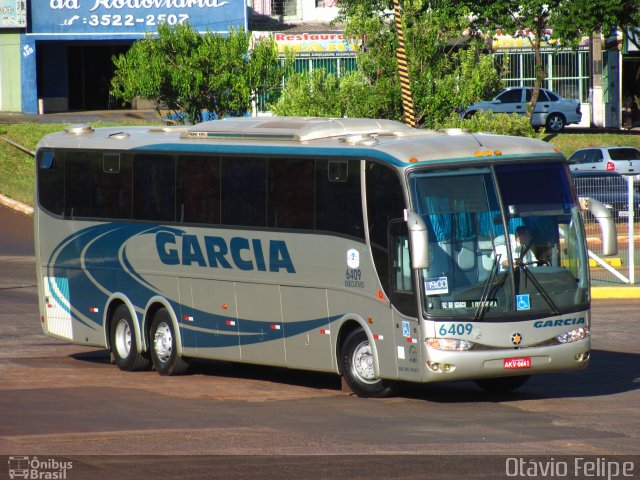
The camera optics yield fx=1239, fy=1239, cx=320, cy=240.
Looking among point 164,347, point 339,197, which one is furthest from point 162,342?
point 339,197

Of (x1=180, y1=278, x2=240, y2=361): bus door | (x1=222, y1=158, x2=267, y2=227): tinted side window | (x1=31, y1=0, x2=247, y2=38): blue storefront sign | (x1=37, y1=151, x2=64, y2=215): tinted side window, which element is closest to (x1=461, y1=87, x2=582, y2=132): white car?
(x1=31, y1=0, x2=247, y2=38): blue storefront sign

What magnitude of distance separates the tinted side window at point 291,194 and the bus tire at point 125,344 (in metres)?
3.53

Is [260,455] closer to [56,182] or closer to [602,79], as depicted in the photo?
[56,182]

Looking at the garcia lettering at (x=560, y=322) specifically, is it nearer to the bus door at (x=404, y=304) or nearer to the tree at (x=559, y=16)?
the bus door at (x=404, y=304)

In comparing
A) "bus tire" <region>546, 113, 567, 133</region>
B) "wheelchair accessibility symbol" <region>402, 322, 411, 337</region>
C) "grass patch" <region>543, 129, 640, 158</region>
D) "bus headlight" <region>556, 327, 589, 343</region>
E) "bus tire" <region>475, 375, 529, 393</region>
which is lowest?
"bus tire" <region>475, 375, 529, 393</region>

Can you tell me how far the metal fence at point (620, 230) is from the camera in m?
25.5

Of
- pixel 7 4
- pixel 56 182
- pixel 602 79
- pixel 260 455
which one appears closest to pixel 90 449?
pixel 260 455

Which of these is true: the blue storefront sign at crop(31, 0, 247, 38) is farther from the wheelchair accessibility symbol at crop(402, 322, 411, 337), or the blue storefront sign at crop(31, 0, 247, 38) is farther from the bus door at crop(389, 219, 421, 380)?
the wheelchair accessibility symbol at crop(402, 322, 411, 337)

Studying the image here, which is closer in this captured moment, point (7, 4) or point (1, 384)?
point (1, 384)

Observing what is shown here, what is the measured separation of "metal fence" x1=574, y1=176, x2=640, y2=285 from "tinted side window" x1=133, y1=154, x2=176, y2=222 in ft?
35.6

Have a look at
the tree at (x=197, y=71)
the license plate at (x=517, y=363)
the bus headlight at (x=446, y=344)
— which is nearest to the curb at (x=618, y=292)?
the license plate at (x=517, y=363)

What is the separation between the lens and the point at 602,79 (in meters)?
56.5

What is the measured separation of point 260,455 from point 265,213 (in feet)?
18.3
